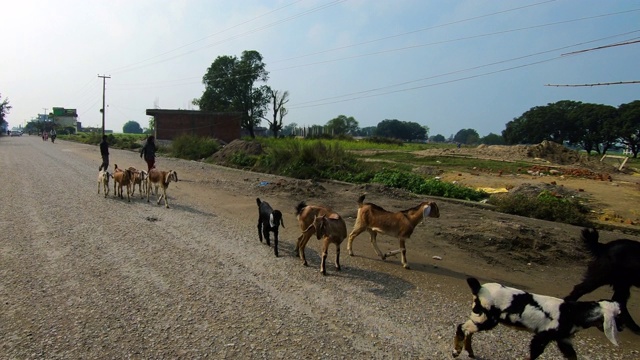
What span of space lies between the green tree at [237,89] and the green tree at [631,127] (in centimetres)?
4793

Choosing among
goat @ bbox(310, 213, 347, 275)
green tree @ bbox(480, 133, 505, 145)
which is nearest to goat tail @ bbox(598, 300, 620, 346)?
goat @ bbox(310, 213, 347, 275)

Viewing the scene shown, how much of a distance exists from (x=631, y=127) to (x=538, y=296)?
57.2m

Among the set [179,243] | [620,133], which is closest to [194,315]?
[179,243]

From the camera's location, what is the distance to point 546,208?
11.5m

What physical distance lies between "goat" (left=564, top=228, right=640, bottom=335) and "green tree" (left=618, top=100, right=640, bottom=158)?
180 feet

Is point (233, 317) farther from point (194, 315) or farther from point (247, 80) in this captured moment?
point (247, 80)

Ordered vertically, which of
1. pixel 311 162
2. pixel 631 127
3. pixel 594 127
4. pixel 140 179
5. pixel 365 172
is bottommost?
pixel 140 179

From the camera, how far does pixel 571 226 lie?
10.7 m

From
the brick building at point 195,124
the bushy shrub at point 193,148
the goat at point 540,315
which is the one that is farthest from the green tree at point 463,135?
the goat at point 540,315

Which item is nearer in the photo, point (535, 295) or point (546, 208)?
point (535, 295)

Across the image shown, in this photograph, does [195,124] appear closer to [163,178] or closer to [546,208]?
[163,178]

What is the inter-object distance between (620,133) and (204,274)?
5901 centimetres

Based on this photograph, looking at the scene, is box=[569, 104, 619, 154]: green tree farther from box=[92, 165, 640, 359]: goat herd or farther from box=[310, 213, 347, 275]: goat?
box=[310, 213, 347, 275]: goat

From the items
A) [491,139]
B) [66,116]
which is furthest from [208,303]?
[66,116]
